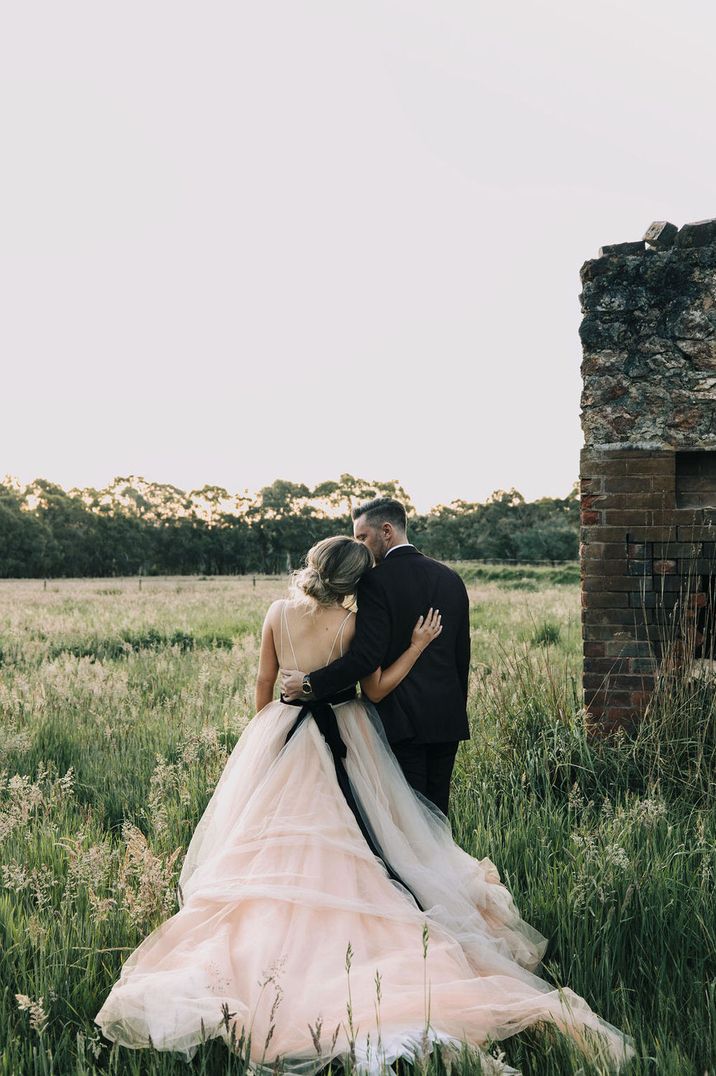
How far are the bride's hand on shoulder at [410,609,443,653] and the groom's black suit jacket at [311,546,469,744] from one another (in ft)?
0.12

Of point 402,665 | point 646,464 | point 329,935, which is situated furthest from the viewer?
point 646,464

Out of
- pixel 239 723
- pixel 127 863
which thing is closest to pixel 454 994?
pixel 127 863

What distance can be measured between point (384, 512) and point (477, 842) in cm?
173

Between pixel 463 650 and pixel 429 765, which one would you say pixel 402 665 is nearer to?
pixel 463 650

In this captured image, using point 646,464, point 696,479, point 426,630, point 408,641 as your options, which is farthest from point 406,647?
point 696,479

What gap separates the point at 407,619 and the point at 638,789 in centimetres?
222

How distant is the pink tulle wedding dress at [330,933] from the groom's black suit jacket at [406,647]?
0.55 feet

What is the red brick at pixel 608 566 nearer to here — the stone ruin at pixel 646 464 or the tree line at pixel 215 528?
the stone ruin at pixel 646 464

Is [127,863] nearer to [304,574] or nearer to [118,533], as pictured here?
[304,574]

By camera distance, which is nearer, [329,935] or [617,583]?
[329,935]

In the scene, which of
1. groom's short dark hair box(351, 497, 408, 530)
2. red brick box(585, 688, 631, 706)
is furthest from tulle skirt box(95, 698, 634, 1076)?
red brick box(585, 688, 631, 706)

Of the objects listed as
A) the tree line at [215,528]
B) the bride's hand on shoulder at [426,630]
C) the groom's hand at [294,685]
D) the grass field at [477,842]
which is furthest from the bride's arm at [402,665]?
the tree line at [215,528]

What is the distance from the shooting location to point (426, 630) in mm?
3857

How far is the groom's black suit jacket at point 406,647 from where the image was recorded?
3.68 meters
